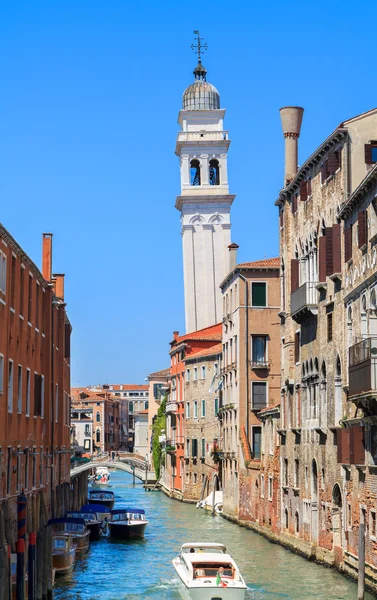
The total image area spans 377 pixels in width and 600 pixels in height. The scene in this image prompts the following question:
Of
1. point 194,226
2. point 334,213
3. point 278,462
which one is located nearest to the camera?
point 334,213

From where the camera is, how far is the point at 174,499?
72812 millimetres

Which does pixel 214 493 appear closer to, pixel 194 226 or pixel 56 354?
pixel 56 354

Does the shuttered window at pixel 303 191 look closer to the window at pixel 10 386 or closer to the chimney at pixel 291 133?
the chimney at pixel 291 133

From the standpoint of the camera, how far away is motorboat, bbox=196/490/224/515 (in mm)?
56547

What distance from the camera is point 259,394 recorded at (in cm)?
5400

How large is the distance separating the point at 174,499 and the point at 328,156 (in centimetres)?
4377

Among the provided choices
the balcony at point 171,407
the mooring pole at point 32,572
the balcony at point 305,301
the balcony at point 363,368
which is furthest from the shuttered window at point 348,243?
the balcony at point 171,407

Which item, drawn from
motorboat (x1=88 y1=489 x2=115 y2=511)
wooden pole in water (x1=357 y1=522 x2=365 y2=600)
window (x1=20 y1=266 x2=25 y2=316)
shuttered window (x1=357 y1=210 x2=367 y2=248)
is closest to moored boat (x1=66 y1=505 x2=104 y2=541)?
motorboat (x1=88 y1=489 x2=115 y2=511)

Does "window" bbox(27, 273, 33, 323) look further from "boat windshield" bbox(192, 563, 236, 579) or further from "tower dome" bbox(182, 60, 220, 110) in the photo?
"tower dome" bbox(182, 60, 220, 110)

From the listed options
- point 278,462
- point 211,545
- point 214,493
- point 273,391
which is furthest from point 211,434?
point 211,545

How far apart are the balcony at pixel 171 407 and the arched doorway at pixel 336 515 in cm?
4391

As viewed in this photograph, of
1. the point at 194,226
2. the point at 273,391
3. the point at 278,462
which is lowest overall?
the point at 278,462

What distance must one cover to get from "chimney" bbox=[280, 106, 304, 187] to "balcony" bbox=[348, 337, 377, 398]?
14362mm

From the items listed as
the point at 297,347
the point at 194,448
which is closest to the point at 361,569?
the point at 297,347
